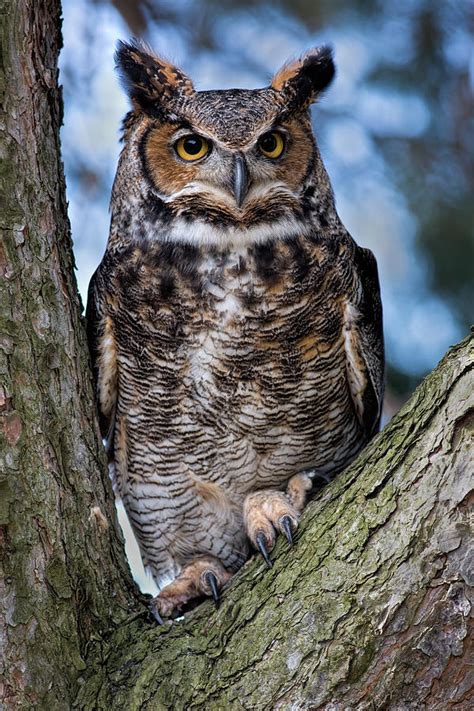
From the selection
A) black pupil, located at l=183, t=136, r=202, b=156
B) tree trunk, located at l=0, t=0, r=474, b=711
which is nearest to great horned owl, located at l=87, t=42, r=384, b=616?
black pupil, located at l=183, t=136, r=202, b=156

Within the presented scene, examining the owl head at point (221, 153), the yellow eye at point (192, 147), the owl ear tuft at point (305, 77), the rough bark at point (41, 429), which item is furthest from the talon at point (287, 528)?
the owl ear tuft at point (305, 77)

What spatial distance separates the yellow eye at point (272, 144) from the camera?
6.97 feet

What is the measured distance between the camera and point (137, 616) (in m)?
1.75

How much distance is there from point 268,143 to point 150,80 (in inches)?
13.8

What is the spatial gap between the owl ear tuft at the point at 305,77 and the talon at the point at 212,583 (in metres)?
1.22

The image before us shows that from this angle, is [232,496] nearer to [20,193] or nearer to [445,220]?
[20,193]

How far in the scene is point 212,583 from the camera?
1.87 meters

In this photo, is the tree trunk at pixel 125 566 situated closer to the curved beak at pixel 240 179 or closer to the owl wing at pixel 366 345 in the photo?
the curved beak at pixel 240 179

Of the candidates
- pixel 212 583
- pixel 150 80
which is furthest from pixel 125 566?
pixel 150 80

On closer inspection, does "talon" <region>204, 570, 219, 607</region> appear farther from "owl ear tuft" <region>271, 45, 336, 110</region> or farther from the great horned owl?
"owl ear tuft" <region>271, 45, 336, 110</region>

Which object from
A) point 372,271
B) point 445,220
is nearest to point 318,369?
point 372,271

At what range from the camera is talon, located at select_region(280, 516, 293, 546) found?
1685mm

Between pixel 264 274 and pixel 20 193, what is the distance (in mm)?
655

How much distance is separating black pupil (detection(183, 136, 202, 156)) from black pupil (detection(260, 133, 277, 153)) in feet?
0.53
